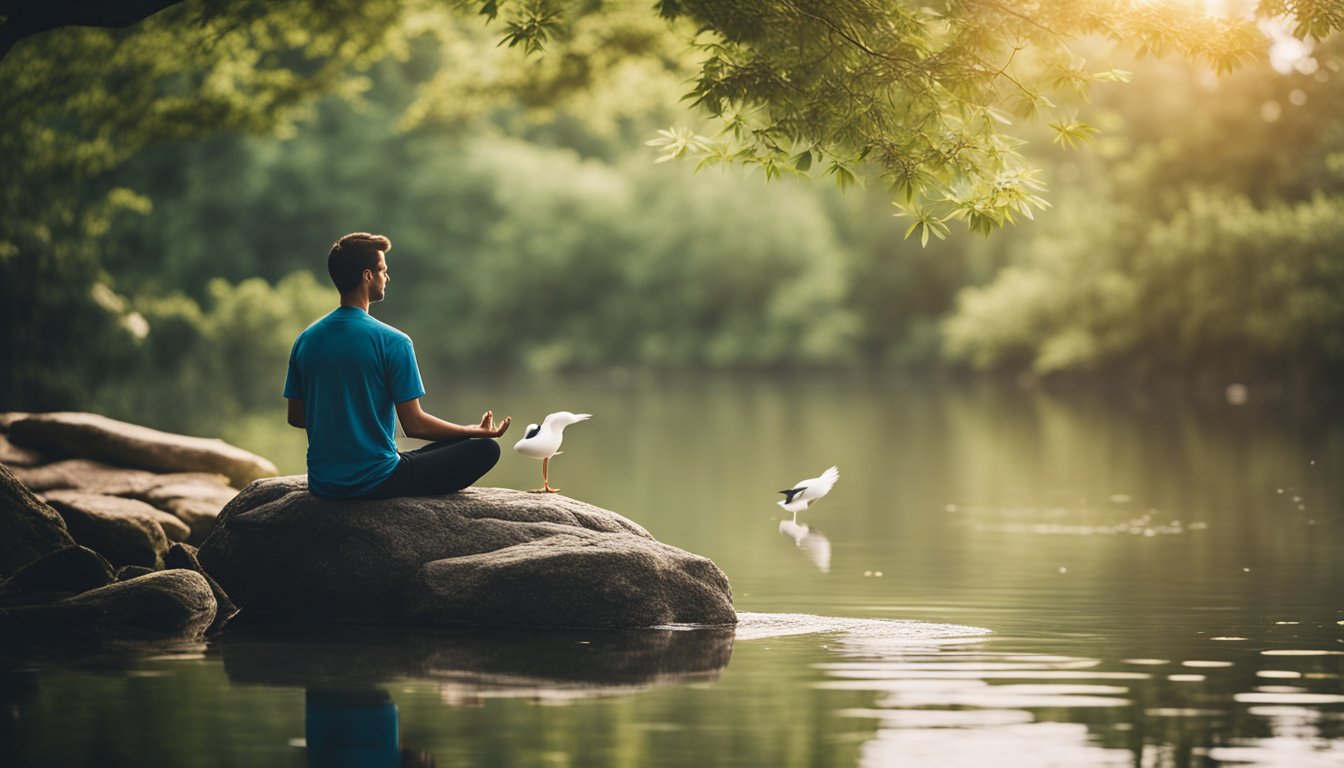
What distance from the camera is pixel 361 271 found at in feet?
36.2

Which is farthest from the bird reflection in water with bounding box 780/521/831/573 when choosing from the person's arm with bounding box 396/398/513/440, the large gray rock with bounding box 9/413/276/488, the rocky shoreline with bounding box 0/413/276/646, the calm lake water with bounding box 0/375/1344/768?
the large gray rock with bounding box 9/413/276/488

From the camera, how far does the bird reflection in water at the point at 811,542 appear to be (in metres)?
15.1

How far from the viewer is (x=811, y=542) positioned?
16.6 m

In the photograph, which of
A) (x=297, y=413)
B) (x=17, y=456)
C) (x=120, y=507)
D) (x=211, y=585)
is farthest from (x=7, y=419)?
(x=297, y=413)

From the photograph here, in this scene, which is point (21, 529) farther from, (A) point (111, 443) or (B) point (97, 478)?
(A) point (111, 443)

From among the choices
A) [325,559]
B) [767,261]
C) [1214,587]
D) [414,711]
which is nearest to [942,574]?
[1214,587]

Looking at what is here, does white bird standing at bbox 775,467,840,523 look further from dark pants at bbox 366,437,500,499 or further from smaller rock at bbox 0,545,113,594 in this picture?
smaller rock at bbox 0,545,113,594

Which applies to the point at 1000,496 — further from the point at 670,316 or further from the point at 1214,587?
the point at 670,316

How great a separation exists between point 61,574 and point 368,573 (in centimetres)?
203

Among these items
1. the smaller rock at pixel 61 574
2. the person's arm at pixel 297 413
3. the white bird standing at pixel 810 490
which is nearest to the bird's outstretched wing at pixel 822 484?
the white bird standing at pixel 810 490

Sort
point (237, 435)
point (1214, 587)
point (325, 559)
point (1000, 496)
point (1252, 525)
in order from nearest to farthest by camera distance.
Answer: point (325, 559)
point (1214, 587)
point (1252, 525)
point (1000, 496)
point (237, 435)

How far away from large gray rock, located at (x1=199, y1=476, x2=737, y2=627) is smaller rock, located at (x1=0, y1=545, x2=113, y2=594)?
78cm

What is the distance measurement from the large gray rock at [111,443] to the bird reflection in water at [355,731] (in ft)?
26.4

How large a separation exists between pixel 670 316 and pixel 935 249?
10608 millimetres
